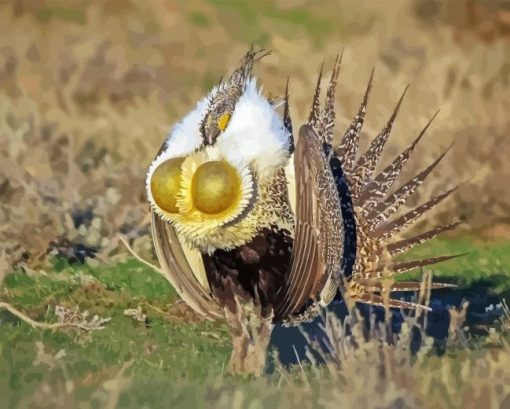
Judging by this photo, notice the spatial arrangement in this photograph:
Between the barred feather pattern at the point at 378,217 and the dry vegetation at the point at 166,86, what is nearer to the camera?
the barred feather pattern at the point at 378,217

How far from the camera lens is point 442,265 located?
239cm

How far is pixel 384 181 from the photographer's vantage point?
7.72 feet

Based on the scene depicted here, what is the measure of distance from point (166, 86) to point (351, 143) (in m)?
0.55

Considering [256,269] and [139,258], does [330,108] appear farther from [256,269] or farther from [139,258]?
[139,258]

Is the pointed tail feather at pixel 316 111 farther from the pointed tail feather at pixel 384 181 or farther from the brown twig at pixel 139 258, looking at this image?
the brown twig at pixel 139 258

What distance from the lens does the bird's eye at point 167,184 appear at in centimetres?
215

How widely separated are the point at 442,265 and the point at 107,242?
0.90m

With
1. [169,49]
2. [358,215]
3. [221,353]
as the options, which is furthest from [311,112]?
[221,353]

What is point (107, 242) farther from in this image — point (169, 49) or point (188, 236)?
point (169, 49)

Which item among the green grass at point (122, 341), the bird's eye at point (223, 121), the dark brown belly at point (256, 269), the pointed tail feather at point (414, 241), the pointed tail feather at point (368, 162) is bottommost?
the green grass at point (122, 341)

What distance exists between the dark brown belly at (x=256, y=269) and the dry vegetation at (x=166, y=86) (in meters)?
0.30

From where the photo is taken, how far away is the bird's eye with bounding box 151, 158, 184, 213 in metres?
2.15

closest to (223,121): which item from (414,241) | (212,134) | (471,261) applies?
(212,134)

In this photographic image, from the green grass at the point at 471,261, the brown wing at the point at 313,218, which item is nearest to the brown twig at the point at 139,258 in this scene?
the brown wing at the point at 313,218
